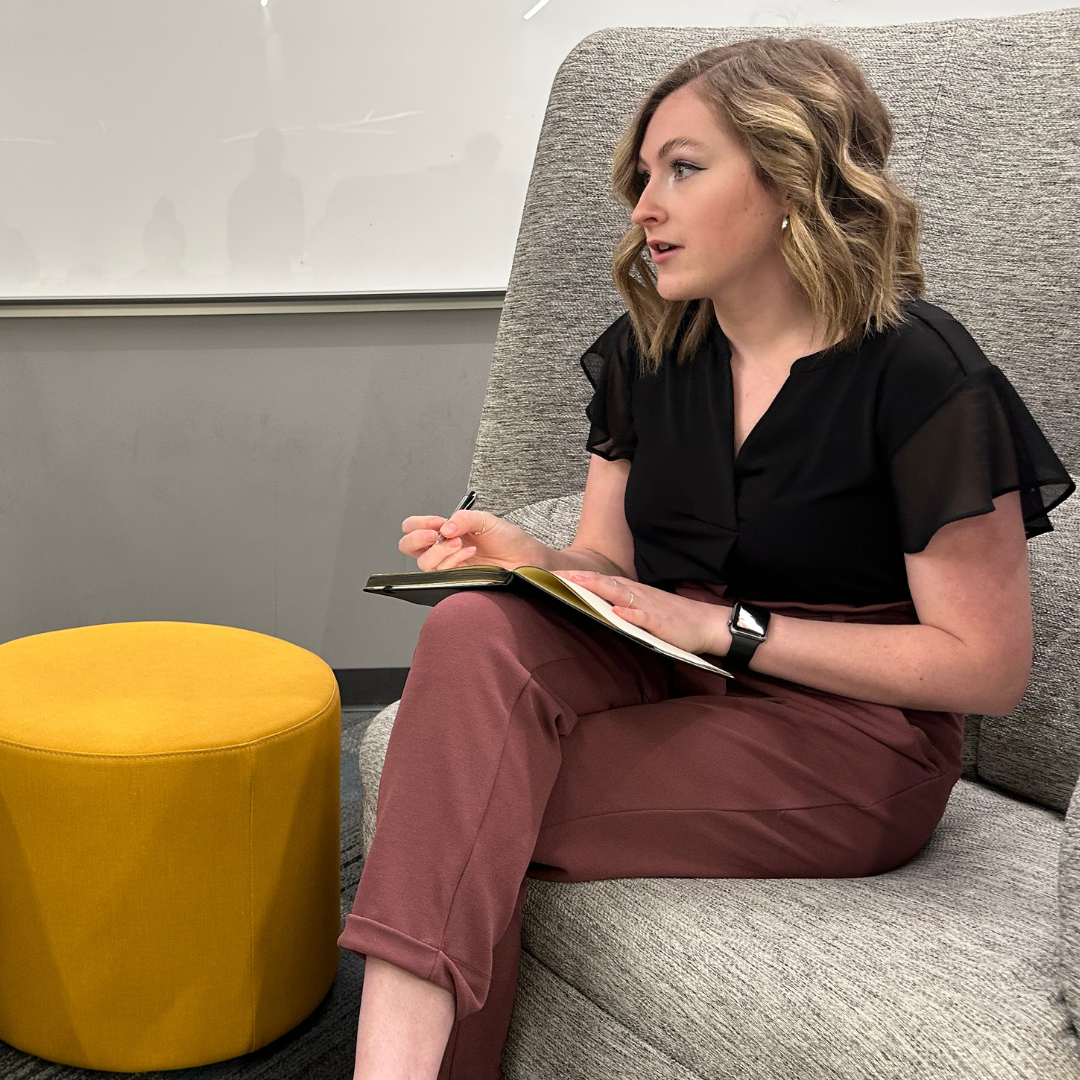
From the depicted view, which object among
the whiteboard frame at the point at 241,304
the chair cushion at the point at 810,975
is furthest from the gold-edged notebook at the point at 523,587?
the whiteboard frame at the point at 241,304

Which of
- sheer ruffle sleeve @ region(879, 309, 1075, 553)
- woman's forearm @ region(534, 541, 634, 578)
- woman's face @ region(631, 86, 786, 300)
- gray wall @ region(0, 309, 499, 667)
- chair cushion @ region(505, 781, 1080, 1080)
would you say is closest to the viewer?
chair cushion @ region(505, 781, 1080, 1080)

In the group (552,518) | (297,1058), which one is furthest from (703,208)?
(297,1058)

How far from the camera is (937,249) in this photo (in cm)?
142

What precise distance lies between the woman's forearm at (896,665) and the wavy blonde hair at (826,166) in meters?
0.30

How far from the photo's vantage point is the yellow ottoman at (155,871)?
116 cm

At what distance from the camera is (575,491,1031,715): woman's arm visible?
1.00m

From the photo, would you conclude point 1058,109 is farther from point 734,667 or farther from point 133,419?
point 133,419

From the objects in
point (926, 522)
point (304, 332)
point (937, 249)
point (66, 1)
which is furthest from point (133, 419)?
point (926, 522)

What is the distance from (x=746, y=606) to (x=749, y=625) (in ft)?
0.09

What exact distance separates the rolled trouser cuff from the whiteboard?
1.71 metres

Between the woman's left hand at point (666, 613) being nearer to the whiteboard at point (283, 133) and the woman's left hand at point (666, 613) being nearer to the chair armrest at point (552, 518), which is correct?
the chair armrest at point (552, 518)

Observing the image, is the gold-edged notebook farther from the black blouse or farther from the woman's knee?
the black blouse

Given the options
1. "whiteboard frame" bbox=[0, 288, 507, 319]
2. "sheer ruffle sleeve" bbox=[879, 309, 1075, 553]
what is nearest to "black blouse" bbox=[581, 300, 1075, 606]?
"sheer ruffle sleeve" bbox=[879, 309, 1075, 553]

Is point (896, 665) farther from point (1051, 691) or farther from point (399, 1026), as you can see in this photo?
point (399, 1026)
